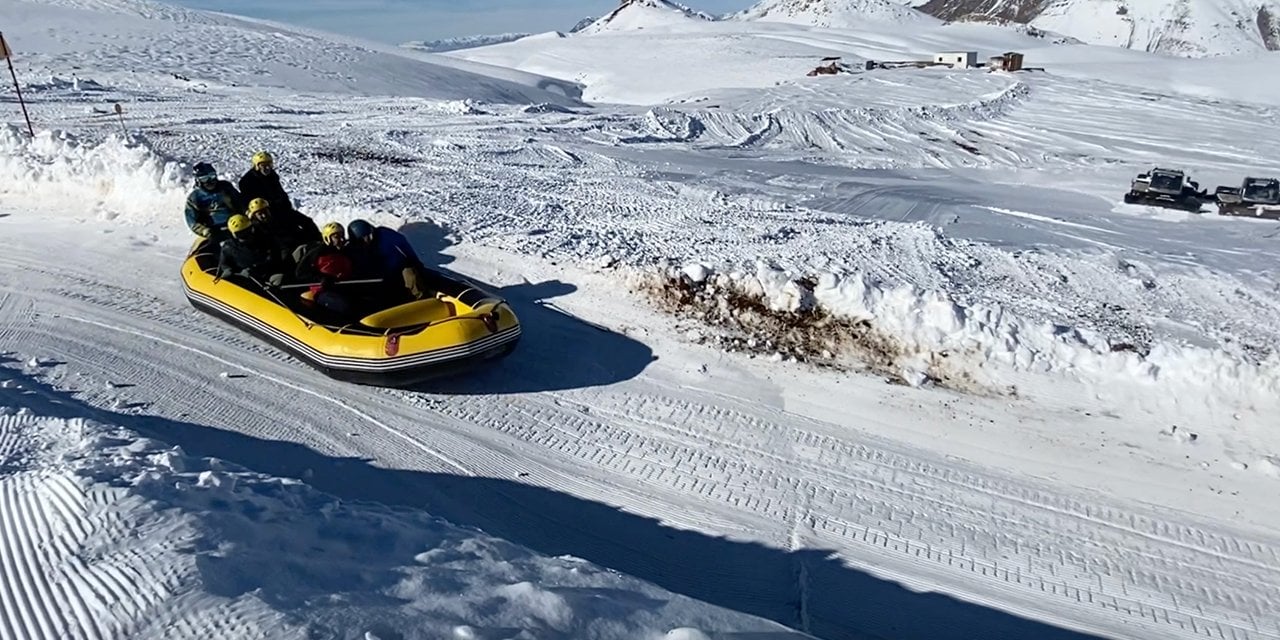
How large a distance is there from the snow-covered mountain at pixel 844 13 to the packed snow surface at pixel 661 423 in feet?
312

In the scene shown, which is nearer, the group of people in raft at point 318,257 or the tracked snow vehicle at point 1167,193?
the group of people in raft at point 318,257

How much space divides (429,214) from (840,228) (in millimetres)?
6088

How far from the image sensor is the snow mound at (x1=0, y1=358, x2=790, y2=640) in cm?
340

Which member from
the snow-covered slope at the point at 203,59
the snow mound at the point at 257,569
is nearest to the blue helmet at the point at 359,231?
the snow mound at the point at 257,569

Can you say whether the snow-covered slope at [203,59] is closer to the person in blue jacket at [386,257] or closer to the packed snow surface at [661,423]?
the packed snow surface at [661,423]

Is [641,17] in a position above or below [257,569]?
above

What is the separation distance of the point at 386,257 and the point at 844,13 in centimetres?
11154

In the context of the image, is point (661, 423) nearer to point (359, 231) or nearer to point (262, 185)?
point (359, 231)

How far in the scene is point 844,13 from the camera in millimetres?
109188

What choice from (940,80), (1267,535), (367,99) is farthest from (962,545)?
(940,80)

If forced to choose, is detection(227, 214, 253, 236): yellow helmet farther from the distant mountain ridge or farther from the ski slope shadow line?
the distant mountain ridge

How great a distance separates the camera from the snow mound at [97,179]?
40.2 feet

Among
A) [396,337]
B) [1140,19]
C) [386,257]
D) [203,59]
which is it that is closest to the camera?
[396,337]

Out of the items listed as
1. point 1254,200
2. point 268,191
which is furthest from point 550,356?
point 1254,200
